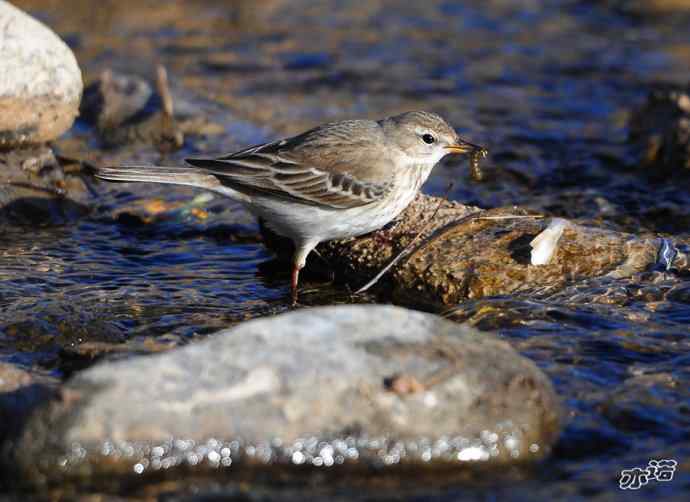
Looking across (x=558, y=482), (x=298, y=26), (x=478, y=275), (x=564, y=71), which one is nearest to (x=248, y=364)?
(x=558, y=482)

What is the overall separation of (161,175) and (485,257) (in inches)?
97.3

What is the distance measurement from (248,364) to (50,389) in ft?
3.81

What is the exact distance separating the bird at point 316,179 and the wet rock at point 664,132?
3.77 m

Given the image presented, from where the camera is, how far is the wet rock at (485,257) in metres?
7.76

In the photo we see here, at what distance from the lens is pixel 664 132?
38.9 ft

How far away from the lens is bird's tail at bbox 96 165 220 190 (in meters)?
8.22

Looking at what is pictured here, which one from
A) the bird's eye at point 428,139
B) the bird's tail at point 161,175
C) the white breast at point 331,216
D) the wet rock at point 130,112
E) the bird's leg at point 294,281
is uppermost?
the bird's eye at point 428,139

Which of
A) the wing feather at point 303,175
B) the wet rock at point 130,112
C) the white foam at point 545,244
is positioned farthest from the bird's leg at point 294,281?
the wet rock at point 130,112

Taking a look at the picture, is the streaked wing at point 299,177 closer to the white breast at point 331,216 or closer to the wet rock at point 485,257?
the white breast at point 331,216

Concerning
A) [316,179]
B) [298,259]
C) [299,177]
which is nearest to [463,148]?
[316,179]

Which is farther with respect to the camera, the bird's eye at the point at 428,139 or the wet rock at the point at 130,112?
the wet rock at the point at 130,112

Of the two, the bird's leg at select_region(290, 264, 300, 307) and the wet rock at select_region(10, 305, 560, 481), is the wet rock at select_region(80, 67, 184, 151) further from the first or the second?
the wet rock at select_region(10, 305, 560, 481)

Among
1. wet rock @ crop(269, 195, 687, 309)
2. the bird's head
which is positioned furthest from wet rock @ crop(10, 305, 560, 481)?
the bird's head

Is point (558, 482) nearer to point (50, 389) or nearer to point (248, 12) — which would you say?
point (50, 389)
